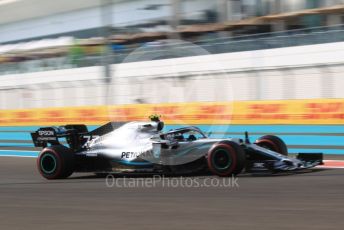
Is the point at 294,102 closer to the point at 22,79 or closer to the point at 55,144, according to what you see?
the point at 55,144

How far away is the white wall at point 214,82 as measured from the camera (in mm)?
17188

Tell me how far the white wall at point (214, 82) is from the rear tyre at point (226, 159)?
7.91 m

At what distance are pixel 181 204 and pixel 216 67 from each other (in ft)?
49.4

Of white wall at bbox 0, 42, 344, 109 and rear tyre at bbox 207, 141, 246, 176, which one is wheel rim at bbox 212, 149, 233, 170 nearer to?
rear tyre at bbox 207, 141, 246, 176

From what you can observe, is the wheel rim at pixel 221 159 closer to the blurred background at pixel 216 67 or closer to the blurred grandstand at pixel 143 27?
the blurred background at pixel 216 67

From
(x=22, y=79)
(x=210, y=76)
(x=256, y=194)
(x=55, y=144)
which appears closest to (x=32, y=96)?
(x=22, y=79)

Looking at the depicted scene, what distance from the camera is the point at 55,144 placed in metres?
10.9

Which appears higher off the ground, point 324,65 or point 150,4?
point 150,4

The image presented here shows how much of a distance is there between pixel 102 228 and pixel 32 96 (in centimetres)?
2082

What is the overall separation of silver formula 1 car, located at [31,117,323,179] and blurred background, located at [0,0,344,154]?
4680 millimetres

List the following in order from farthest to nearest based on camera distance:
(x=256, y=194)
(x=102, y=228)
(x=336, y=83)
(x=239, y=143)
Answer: (x=336, y=83) → (x=239, y=143) → (x=256, y=194) → (x=102, y=228)

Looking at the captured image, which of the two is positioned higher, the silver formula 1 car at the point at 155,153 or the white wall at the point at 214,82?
the white wall at the point at 214,82

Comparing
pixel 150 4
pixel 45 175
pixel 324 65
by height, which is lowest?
pixel 45 175

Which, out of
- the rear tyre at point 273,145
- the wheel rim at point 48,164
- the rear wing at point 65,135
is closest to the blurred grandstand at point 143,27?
the rear tyre at point 273,145
